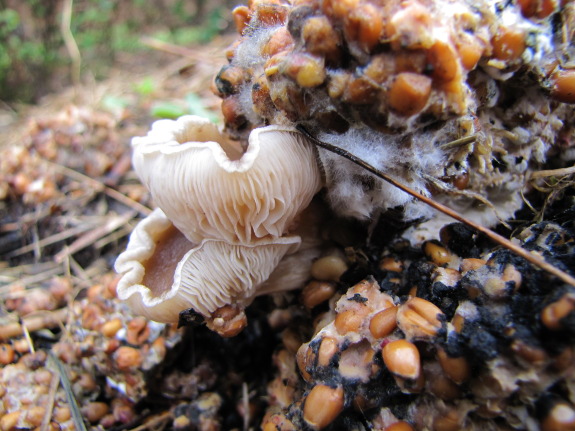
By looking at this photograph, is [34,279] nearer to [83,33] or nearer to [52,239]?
[52,239]

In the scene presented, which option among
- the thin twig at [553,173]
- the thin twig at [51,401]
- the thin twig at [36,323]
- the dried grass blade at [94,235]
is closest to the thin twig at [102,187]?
the dried grass blade at [94,235]

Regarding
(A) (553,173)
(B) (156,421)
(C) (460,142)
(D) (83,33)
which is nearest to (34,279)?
(B) (156,421)

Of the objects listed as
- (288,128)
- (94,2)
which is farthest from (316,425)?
(94,2)

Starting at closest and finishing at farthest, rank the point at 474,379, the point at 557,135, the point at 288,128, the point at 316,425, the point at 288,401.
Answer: the point at 474,379
the point at 316,425
the point at 288,128
the point at 557,135
the point at 288,401

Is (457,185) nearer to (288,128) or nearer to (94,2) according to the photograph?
(288,128)

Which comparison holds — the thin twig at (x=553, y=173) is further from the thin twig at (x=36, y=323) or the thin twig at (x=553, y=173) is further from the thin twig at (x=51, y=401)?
the thin twig at (x=36, y=323)

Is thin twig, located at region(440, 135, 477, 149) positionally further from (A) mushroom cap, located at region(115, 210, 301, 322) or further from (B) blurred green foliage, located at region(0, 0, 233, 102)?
(B) blurred green foliage, located at region(0, 0, 233, 102)
